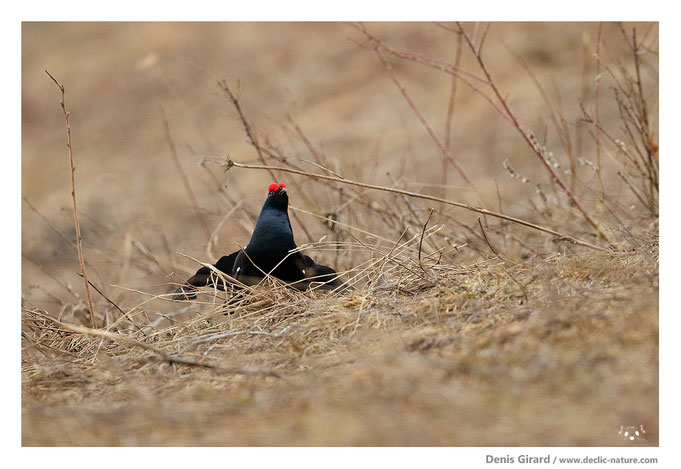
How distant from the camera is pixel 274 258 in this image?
9.92 feet

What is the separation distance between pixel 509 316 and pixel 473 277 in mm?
463

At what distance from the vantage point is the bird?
303cm

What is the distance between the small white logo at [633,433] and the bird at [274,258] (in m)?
1.56

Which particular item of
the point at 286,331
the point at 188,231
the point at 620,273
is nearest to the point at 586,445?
the point at 620,273

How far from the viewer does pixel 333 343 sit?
234 centimetres

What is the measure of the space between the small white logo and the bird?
1556 mm

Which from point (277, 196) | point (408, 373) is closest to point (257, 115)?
point (277, 196)

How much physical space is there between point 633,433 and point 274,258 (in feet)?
5.88

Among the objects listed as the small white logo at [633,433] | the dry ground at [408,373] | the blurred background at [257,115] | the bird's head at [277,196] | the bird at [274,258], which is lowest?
the small white logo at [633,433]

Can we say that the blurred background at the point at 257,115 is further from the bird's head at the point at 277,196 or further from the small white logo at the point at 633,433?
the small white logo at the point at 633,433

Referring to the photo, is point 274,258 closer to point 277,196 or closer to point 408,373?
point 277,196

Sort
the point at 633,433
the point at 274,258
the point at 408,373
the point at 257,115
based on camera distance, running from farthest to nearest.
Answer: the point at 257,115 → the point at 274,258 → the point at 408,373 → the point at 633,433

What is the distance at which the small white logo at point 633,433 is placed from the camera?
166cm

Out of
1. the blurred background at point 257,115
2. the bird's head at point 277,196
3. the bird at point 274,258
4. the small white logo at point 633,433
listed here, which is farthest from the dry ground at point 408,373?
the blurred background at point 257,115
